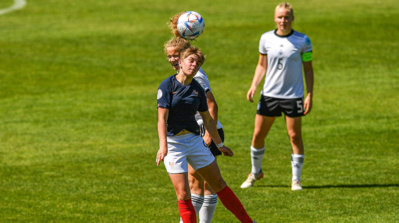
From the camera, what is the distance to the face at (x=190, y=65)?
6.69m

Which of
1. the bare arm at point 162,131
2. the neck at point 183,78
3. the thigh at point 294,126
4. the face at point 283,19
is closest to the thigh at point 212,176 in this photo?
the bare arm at point 162,131

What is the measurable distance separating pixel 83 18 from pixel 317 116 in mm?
18395

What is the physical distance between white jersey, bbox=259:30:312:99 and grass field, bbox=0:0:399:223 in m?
1.51

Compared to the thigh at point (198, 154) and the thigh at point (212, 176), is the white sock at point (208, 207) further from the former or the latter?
the thigh at point (198, 154)

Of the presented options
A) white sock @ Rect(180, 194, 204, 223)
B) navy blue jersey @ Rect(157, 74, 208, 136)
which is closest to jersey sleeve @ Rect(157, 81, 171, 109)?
navy blue jersey @ Rect(157, 74, 208, 136)

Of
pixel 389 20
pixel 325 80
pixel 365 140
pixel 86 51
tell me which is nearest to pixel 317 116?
pixel 365 140

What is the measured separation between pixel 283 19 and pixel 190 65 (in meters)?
3.36

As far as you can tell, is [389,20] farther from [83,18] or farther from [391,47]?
[83,18]

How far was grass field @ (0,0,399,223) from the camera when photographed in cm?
933

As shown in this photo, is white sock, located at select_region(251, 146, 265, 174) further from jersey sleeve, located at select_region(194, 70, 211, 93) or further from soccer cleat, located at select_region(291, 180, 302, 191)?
jersey sleeve, located at select_region(194, 70, 211, 93)

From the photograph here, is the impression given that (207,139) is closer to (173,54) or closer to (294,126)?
(173,54)

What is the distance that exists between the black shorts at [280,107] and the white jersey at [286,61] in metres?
0.07

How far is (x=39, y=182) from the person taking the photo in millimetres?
10617

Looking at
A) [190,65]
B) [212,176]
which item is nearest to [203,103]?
[190,65]
